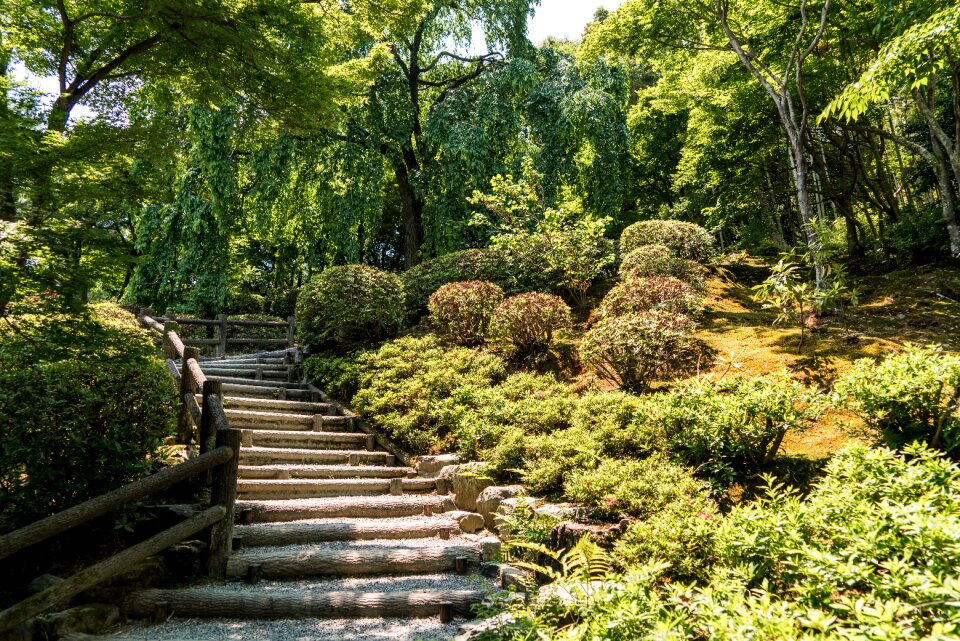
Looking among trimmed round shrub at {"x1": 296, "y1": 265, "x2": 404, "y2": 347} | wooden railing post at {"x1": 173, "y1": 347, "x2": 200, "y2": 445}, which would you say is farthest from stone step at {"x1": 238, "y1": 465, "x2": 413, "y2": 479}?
trimmed round shrub at {"x1": 296, "y1": 265, "x2": 404, "y2": 347}

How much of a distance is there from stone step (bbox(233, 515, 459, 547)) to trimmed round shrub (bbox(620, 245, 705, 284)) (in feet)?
16.3

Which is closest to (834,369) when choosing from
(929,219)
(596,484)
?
(596,484)

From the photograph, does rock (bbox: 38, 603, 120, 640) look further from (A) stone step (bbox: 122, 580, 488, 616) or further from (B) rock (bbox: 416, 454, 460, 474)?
(B) rock (bbox: 416, 454, 460, 474)

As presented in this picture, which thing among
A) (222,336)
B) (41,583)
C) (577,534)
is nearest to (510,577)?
(577,534)

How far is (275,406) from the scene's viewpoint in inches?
297

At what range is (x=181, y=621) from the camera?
368cm

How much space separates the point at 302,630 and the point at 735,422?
340 centimetres

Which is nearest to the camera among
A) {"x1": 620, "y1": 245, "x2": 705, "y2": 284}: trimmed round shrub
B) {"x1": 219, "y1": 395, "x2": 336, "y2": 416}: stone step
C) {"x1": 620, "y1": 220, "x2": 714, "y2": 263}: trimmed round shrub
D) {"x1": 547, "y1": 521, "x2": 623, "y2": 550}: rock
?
{"x1": 547, "y1": 521, "x2": 623, "y2": 550}: rock

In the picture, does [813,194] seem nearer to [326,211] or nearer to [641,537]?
[326,211]

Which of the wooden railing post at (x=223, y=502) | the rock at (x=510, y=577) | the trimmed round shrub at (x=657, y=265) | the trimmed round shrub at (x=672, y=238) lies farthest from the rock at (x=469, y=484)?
the trimmed round shrub at (x=672, y=238)

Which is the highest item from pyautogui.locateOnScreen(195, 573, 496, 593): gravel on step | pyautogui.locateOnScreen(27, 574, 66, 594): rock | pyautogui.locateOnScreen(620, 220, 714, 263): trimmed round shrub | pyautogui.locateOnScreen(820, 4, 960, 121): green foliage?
pyautogui.locateOnScreen(820, 4, 960, 121): green foliage

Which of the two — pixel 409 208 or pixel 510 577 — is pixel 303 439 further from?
pixel 409 208

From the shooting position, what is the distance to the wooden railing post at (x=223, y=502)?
13.9 feet

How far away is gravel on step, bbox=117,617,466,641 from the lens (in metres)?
3.44
